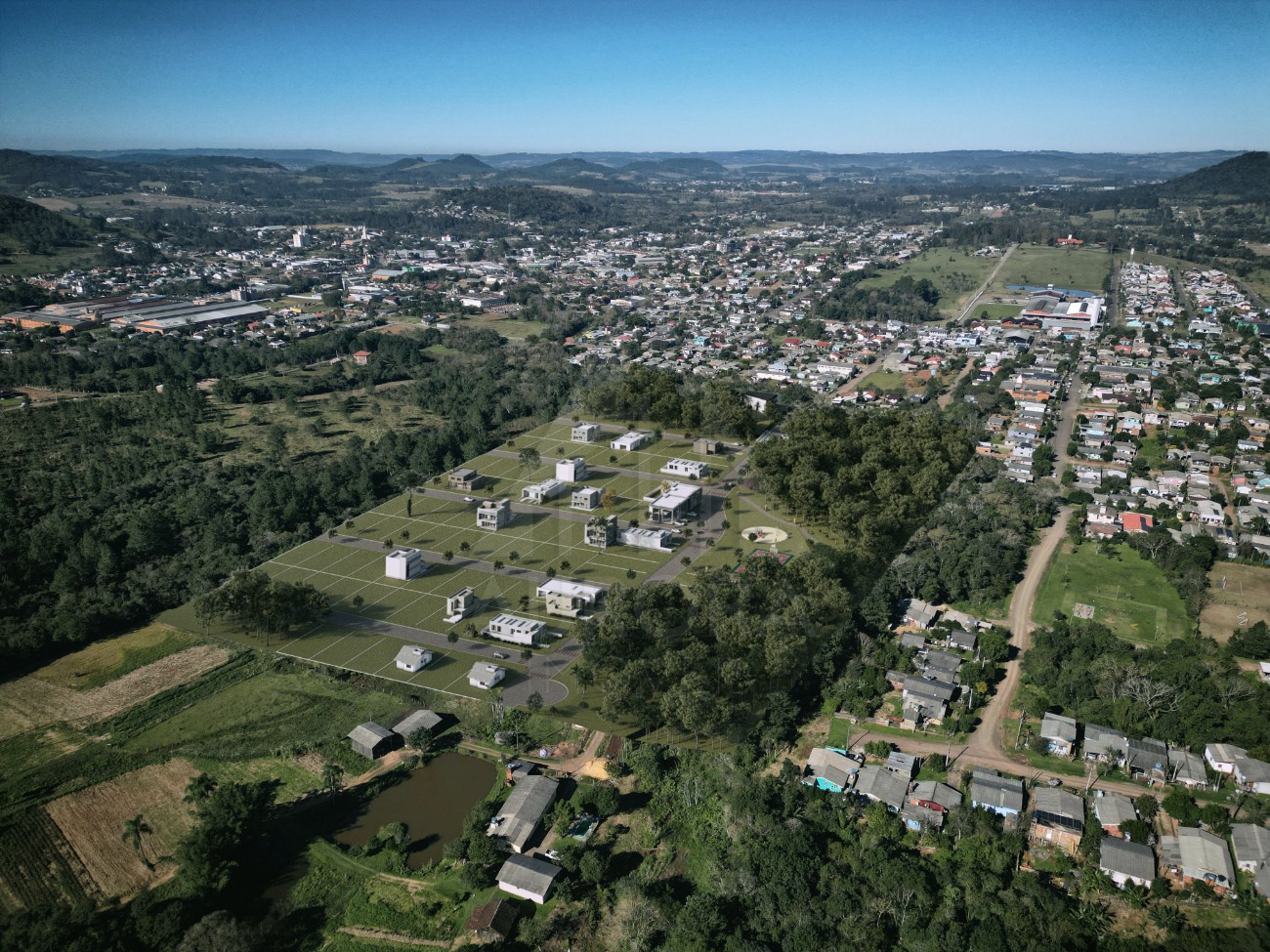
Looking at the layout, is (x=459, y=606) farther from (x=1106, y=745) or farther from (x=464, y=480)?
(x=1106, y=745)

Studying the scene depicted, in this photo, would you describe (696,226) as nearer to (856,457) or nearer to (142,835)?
(856,457)

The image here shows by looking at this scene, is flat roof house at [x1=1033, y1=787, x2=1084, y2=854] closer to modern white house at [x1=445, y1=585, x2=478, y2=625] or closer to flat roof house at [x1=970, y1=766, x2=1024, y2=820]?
flat roof house at [x1=970, y1=766, x2=1024, y2=820]

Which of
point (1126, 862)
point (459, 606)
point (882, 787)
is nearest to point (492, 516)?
point (459, 606)

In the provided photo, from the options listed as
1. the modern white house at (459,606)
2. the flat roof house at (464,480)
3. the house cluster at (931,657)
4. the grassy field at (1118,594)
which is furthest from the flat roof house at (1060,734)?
the flat roof house at (464,480)

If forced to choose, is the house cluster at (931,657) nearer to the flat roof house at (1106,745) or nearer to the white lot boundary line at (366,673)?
the flat roof house at (1106,745)

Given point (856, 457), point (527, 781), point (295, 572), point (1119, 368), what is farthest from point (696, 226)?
point (527, 781)
